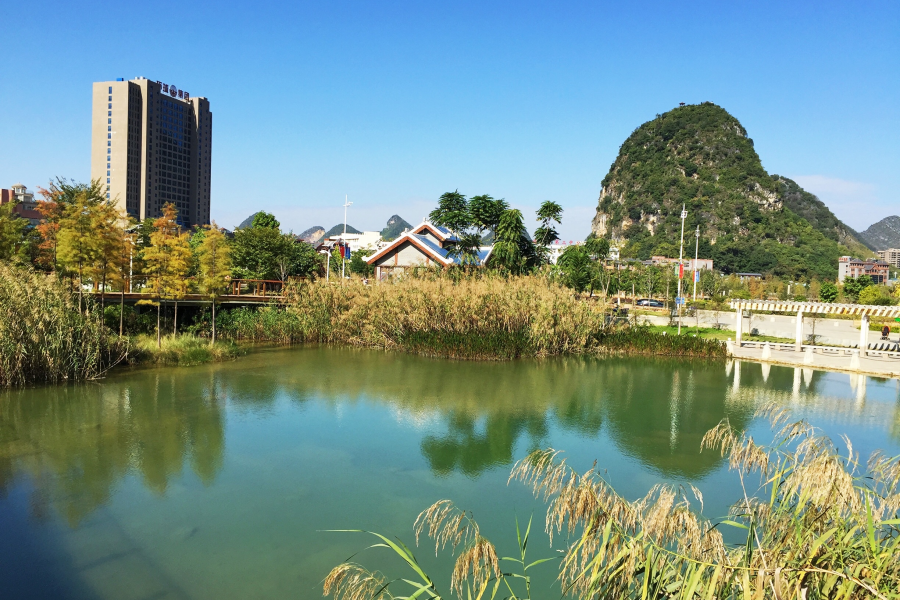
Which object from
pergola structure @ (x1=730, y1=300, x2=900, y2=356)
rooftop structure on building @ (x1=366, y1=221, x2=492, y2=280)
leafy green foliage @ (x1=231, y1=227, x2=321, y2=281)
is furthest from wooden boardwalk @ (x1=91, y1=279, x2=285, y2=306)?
pergola structure @ (x1=730, y1=300, x2=900, y2=356)

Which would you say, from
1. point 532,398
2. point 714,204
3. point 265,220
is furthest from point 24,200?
point 714,204

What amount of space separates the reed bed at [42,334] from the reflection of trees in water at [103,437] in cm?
73

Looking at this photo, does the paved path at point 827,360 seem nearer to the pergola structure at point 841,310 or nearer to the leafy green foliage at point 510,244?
the pergola structure at point 841,310

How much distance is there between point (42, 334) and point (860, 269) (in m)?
111

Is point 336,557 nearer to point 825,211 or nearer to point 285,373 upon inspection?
point 285,373

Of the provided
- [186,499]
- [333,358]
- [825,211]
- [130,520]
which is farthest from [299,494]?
[825,211]

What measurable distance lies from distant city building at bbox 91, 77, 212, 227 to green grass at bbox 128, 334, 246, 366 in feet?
276

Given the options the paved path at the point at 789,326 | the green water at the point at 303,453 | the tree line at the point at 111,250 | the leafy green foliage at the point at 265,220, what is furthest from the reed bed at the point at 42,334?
the leafy green foliage at the point at 265,220

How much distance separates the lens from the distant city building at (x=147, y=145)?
101 metres

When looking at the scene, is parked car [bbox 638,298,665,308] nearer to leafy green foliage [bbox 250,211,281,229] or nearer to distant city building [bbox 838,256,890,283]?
leafy green foliage [bbox 250,211,281,229]

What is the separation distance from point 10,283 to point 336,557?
42.7ft

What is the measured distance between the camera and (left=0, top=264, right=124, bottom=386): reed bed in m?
14.6

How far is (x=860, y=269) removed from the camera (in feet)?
317

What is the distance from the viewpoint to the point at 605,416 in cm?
1413
